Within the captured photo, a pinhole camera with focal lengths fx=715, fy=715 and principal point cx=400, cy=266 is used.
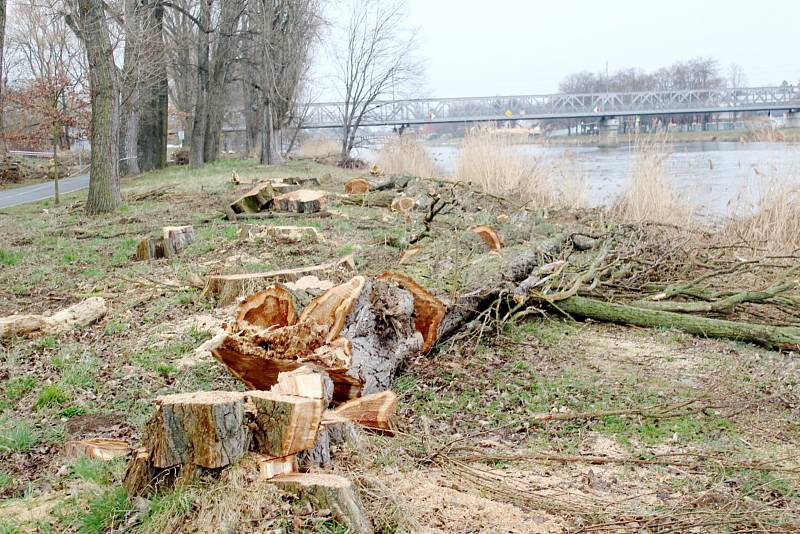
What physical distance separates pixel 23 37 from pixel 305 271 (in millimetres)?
41031

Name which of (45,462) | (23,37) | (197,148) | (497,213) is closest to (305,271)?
(45,462)

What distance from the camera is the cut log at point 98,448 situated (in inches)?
139

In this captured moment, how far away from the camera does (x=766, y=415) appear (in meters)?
4.41

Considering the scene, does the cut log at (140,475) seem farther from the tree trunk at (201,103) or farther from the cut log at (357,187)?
the tree trunk at (201,103)

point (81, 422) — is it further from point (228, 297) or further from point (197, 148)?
point (197, 148)

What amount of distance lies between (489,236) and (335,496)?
211 inches

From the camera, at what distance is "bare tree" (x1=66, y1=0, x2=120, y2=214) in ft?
41.1

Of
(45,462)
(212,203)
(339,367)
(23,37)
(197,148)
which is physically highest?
(23,37)

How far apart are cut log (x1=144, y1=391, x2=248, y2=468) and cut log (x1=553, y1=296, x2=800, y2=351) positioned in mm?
4026

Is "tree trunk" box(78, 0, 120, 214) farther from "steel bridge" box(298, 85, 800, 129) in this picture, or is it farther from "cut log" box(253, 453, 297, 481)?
"steel bridge" box(298, 85, 800, 129)

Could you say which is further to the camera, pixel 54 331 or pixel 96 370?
pixel 54 331

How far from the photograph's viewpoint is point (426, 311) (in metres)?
5.32

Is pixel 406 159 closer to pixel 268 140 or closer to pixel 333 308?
pixel 268 140

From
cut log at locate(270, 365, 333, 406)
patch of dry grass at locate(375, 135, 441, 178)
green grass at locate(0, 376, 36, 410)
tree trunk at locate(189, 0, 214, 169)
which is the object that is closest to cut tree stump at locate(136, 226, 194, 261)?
green grass at locate(0, 376, 36, 410)
